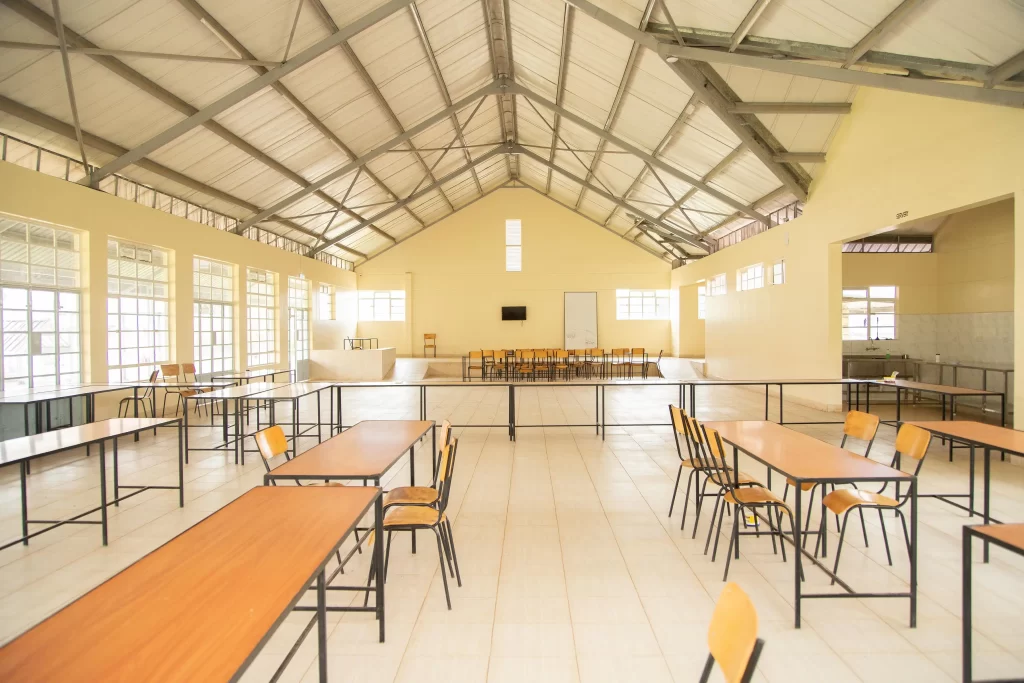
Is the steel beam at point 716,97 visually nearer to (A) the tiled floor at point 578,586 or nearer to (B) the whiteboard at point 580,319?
(A) the tiled floor at point 578,586

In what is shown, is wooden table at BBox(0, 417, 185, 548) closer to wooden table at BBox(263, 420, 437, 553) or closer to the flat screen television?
wooden table at BBox(263, 420, 437, 553)

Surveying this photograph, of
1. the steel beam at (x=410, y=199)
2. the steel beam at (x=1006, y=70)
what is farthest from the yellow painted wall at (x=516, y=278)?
the steel beam at (x=1006, y=70)

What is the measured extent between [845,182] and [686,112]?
264cm

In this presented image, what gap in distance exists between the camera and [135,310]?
7875 mm

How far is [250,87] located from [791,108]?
24.3 feet

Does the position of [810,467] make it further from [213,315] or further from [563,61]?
[213,315]

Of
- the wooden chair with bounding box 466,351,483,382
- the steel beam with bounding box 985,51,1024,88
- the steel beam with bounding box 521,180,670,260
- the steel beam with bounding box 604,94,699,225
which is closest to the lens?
the steel beam with bounding box 985,51,1024,88

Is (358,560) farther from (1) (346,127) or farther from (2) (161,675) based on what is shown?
(1) (346,127)

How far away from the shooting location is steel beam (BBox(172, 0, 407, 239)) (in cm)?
557

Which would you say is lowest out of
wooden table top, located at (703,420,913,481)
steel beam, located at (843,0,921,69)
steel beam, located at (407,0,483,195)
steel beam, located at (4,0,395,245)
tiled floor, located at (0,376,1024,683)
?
tiled floor, located at (0,376,1024,683)

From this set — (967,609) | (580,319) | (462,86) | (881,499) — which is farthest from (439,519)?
(580,319)

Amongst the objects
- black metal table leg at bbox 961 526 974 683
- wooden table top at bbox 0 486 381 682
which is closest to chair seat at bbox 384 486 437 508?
wooden table top at bbox 0 486 381 682

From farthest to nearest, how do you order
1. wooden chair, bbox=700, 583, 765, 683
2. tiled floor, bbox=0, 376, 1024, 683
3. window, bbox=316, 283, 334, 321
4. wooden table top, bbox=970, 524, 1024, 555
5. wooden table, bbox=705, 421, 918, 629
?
1. window, bbox=316, 283, 334, 321
2. wooden table, bbox=705, 421, 918, 629
3. tiled floor, bbox=0, 376, 1024, 683
4. wooden table top, bbox=970, 524, 1024, 555
5. wooden chair, bbox=700, 583, 765, 683

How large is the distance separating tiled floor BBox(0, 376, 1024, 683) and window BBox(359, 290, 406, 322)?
12.4 meters
